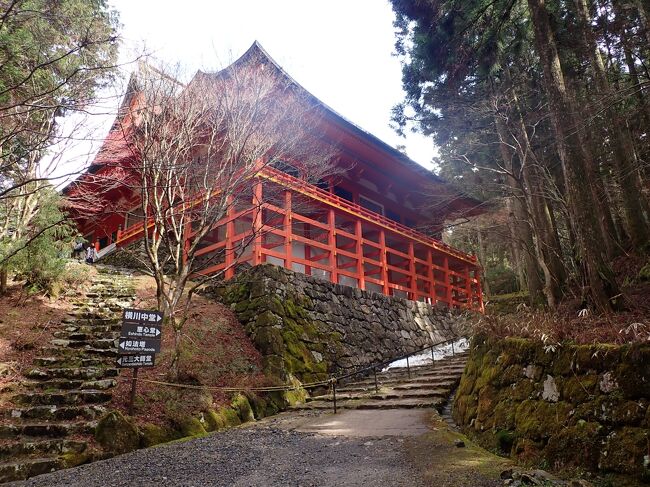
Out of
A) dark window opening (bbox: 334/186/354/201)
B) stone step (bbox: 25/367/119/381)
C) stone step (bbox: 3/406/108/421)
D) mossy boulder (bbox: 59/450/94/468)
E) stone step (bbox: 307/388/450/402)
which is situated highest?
dark window opening (bbox: 334/186/354/201)

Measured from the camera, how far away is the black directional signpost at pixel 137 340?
6085mm

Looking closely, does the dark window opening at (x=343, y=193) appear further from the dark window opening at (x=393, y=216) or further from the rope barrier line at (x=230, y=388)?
the rope barrier line at (x=230, y=388)

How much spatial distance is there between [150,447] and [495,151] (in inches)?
527


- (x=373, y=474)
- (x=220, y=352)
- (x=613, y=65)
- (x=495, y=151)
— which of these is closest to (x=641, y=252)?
(x=495, y=151)

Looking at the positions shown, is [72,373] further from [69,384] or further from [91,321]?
[91,321]

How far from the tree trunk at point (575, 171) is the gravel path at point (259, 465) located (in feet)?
10.1

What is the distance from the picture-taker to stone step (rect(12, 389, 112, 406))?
5801 millimetres

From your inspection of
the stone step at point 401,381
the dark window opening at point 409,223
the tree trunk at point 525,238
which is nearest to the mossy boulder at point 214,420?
the stone step at point 401,381

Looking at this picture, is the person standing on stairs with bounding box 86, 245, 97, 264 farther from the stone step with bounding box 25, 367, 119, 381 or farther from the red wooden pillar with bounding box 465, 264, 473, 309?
the red wooden pillar with bounding box 465, 264, 473, 309

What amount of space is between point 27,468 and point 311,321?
6718mm

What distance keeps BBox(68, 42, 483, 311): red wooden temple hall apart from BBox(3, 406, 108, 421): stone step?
3.83m

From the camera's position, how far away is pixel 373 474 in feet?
12.7

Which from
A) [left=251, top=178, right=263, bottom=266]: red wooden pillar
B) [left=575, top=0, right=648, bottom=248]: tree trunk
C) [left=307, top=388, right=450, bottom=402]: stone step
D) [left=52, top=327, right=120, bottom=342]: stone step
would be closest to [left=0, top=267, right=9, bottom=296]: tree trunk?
[left=52, top=327, right=120, bottom=342]: stone step

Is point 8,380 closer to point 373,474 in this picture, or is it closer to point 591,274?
point 373,474
